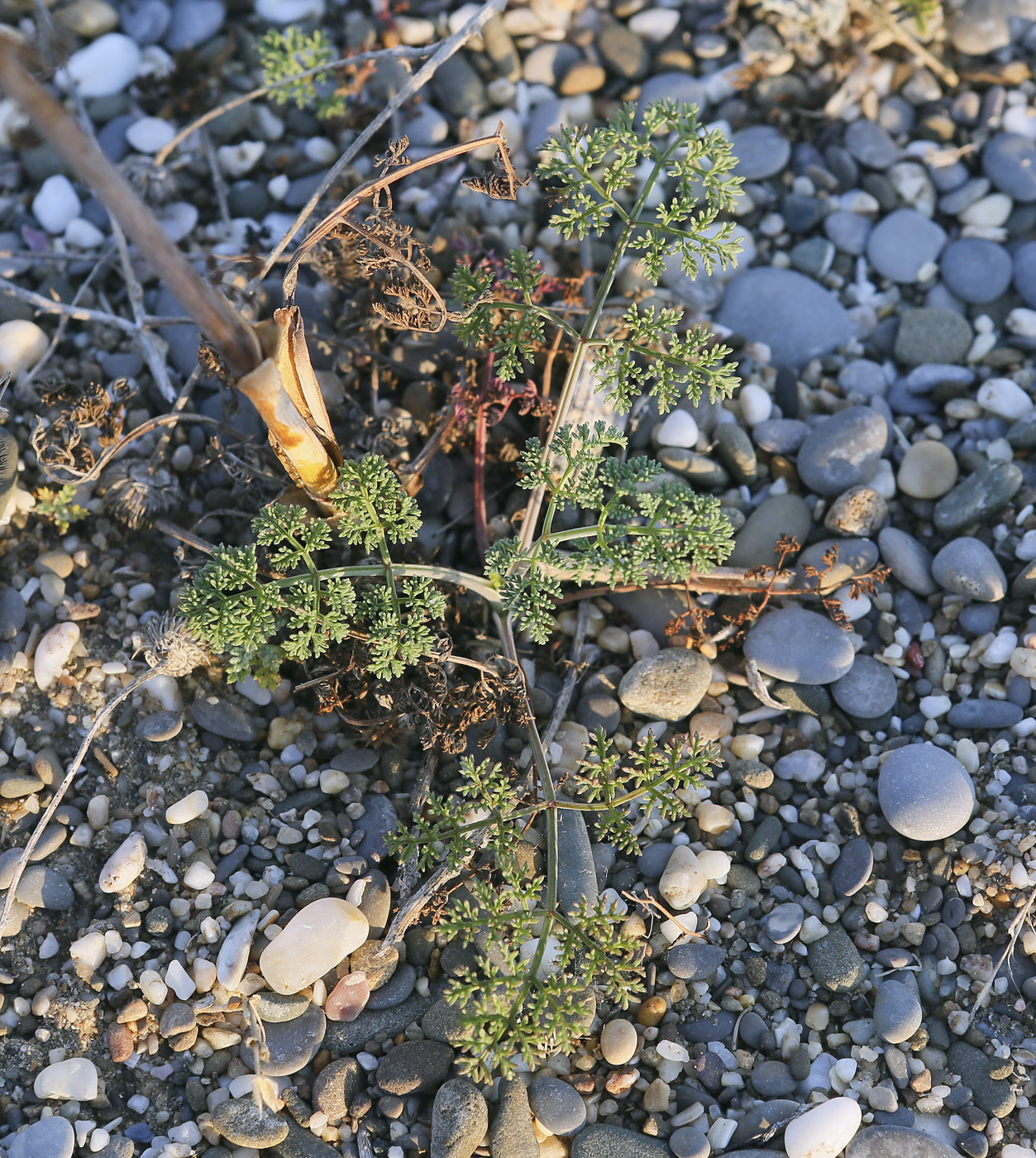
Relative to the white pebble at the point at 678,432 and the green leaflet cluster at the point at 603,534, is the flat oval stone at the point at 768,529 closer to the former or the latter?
the white pebble at the point at 678,432

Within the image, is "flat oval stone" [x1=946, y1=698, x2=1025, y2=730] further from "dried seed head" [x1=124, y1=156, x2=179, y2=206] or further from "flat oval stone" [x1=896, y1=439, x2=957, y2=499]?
"dried seed head" [x1=124, y1=156, x2=179, y2=206]

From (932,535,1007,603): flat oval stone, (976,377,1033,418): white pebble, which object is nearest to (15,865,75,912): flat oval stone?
(932,535,1007,603): flat oval stone

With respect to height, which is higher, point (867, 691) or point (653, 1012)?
point (867, 691)

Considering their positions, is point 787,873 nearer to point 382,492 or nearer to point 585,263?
point 382,492

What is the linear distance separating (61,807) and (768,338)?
289cm

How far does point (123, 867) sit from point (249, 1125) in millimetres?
759

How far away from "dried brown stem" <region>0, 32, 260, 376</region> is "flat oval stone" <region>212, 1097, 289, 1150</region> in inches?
73.7

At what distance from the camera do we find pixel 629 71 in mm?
4125

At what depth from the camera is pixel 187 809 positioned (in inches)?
114

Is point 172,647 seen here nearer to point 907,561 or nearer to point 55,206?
point 55,206

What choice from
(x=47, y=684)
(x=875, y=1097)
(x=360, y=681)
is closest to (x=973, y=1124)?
(x=875, y=1097)

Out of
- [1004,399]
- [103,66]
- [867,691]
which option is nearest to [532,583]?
[867,691]

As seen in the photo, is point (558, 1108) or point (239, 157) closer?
point (558, 1108)

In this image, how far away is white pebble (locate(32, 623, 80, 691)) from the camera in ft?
10.00
